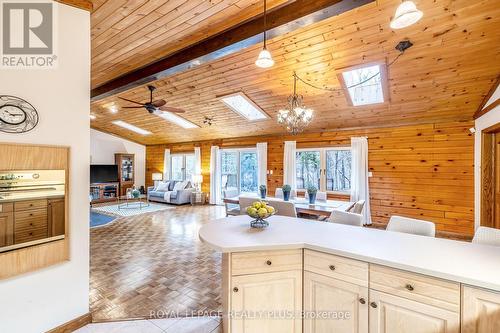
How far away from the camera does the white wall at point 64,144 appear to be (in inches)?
73.1

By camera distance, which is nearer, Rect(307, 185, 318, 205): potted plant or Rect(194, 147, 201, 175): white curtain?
Rect(307, 185, 318, 205): potted plant

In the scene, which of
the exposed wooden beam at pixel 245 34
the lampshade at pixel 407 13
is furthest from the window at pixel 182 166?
the lampshade at pixel 407 13

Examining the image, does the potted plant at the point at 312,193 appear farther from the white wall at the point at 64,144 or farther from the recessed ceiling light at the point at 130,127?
the recessed ceiling light at the point at 130,127

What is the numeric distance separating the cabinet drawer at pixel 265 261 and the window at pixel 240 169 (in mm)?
6256

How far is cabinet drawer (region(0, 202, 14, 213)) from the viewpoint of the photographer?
71.2 inches

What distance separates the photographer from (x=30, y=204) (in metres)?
1.96

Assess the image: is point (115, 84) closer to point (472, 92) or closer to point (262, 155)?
point (262, 155)

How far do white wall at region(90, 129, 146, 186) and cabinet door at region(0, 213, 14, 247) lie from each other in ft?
27.5

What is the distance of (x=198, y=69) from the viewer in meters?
4.41

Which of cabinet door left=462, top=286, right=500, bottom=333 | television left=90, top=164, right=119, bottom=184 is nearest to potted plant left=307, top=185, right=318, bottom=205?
cabinet door left=462, top=286, right=500, bottom=333

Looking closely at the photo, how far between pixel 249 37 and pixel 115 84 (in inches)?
129

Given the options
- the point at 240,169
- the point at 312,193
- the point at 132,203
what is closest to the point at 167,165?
the point at 132,203

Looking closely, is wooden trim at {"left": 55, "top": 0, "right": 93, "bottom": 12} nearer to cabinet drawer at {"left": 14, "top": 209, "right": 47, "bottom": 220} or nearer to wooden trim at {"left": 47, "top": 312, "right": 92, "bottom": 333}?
cabinet drawer at {"left": 14, "top": 209, "right": 47, "bottom": 220}

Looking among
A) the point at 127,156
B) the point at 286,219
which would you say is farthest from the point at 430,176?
the point at 127,156
